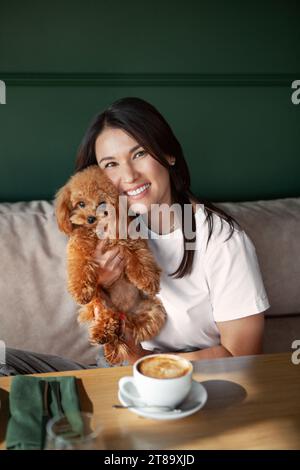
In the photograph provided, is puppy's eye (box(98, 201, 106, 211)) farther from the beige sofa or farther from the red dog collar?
the beige sofa

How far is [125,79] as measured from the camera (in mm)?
1419

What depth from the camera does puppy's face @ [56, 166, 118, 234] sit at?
45.4 inches

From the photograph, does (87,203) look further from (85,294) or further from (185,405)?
(185,405)

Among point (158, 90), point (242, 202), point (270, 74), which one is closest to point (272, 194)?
point (242, 202)

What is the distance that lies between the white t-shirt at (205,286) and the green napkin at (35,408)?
1.56ft

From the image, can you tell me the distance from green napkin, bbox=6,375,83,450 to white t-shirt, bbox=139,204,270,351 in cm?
48

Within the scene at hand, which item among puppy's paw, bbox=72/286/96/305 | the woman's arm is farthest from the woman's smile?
the woman's arm

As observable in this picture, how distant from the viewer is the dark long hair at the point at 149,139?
125 centimetres

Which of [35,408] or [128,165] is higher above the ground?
[128,165]

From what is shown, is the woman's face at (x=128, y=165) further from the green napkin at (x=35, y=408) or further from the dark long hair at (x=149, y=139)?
the green napkin at (x=35, y=408)

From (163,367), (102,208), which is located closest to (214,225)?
(102,208)

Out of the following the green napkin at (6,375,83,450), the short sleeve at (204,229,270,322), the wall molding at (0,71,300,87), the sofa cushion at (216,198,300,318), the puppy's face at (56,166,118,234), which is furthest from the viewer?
Result: the sofa cushion at (216,198,300,318)

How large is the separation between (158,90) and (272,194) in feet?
1.83

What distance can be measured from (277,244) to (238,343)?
0.52m
